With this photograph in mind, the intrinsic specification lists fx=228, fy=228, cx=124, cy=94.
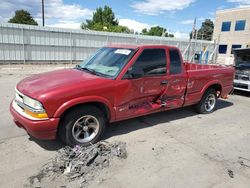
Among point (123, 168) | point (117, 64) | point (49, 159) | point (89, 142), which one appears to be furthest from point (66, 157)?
point (117, 64)

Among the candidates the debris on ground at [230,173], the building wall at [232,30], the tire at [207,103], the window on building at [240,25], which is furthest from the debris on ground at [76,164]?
the window on building at [240,25]

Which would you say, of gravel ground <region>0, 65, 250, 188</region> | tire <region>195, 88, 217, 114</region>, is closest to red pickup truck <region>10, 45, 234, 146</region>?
gravel ground <region>0, 65, 250, 188</region>

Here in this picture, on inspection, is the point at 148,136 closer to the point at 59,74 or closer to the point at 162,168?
the point at 162,168

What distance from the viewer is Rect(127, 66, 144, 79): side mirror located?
4.41 meters

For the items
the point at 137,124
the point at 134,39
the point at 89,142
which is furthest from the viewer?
the point at 134,39

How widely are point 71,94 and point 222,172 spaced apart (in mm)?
2686

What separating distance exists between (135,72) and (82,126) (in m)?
1.43

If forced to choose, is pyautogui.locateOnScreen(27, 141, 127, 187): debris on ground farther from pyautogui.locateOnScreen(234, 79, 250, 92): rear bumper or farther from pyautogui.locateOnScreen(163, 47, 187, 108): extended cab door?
pyautogui.locateOnScreen(234, 79, 250, 92): rear bumper

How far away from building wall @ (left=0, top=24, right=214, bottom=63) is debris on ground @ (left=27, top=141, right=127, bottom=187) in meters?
14.8

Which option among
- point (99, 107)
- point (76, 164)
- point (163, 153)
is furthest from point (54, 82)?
point (163, 153)

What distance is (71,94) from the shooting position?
12.3ft

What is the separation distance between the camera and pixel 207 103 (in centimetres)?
659

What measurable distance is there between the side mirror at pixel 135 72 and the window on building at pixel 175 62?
104cm

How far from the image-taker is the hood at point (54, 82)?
3.72 metres
